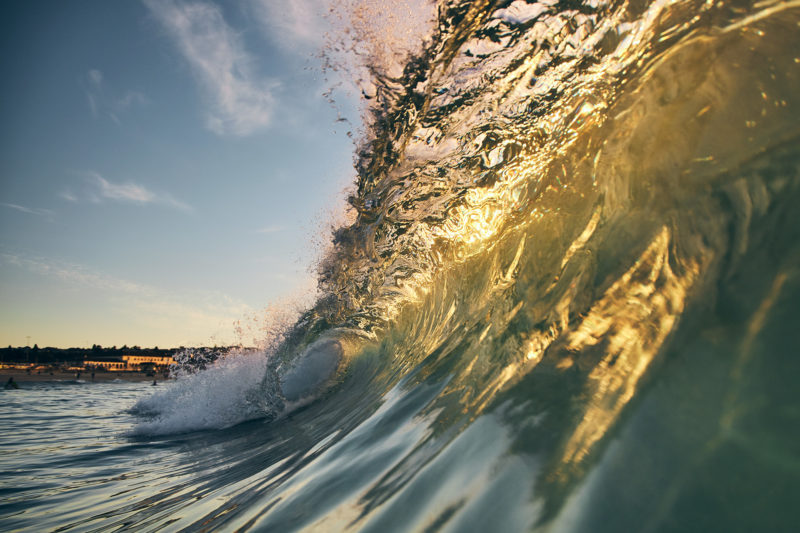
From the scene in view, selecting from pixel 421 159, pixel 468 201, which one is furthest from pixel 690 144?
pixel 421 159

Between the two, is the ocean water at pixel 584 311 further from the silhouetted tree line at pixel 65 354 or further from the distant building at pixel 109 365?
the distant building at pixel 109 365

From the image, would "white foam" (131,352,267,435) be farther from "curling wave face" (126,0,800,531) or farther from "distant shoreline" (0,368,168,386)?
"distant shoreline" (0,368,168,386)

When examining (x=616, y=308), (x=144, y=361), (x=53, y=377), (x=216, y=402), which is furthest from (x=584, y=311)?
(x=144, y=361)

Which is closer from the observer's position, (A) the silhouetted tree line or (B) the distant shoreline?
(B) the distant shoreline

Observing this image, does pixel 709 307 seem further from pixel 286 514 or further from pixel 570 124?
pixel 570 124

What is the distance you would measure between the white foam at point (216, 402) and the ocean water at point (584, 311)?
2669 millimetres

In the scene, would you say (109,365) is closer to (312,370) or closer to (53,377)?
(53,377)

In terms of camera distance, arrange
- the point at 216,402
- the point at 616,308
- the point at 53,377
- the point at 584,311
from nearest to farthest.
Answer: the point at 616,308 → the point at 584,311 → the point at 216,402 → the point at 53,377

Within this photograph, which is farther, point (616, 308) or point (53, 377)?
point (53, 377)

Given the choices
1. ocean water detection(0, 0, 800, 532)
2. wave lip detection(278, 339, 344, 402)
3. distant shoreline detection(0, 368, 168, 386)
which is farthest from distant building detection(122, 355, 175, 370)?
ocean water detection(0, 0, 800, 532)

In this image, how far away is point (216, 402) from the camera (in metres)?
6.79

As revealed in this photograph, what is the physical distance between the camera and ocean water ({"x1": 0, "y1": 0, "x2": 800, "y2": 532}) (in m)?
0.62

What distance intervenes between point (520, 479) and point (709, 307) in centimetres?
48

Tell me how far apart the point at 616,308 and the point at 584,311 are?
11 cm
